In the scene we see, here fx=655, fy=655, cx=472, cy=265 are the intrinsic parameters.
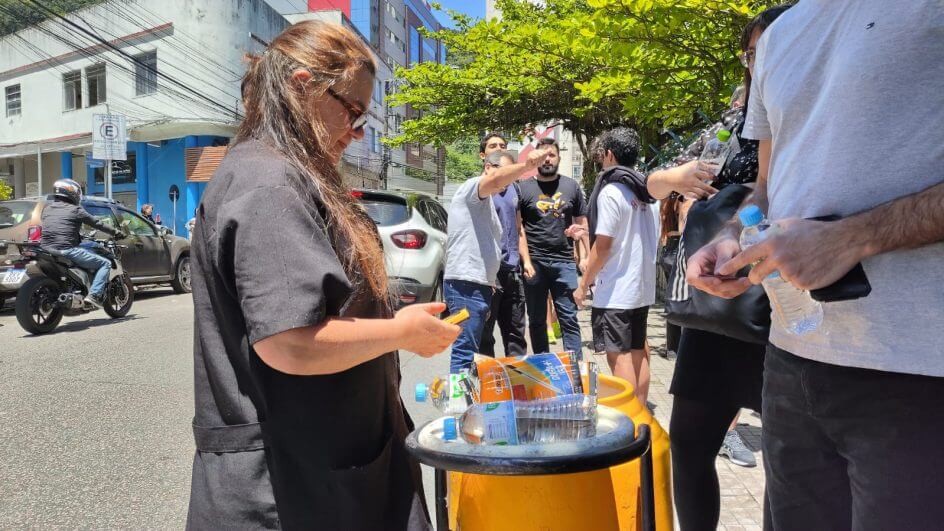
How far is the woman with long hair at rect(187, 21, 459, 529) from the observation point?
Answer: 4.07 ft

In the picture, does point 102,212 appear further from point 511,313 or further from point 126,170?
point 126,170

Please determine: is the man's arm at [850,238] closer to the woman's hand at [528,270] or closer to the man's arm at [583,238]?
the man's arm at [583,238]

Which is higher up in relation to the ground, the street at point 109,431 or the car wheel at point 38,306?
the car wheel at point 38,306

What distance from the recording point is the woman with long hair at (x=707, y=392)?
7.19 feet

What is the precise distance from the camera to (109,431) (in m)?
4.20

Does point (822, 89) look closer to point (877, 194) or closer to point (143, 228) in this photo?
point (877, 194)

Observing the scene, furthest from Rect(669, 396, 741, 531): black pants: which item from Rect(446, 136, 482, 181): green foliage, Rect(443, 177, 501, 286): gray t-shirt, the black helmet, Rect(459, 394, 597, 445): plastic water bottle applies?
Rect(446, 136, 482, 181): green foliage

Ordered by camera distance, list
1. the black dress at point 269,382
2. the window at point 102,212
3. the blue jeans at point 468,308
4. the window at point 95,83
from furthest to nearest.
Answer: the window at point 95,83
the window at point 102,212
the blue jeans at point 468,308
the black dress at point 269,382

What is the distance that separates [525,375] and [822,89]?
1063mm

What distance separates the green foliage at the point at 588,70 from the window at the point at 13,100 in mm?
21920

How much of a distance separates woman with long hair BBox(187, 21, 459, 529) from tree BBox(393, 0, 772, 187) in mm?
4030

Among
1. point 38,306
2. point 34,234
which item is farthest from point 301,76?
point 34,234

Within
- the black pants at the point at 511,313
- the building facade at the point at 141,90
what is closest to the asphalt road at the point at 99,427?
the black pants at the point at 511,313

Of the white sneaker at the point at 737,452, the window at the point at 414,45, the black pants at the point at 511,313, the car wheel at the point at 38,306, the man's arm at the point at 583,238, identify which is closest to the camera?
the white sneaker at the point at 737,452
